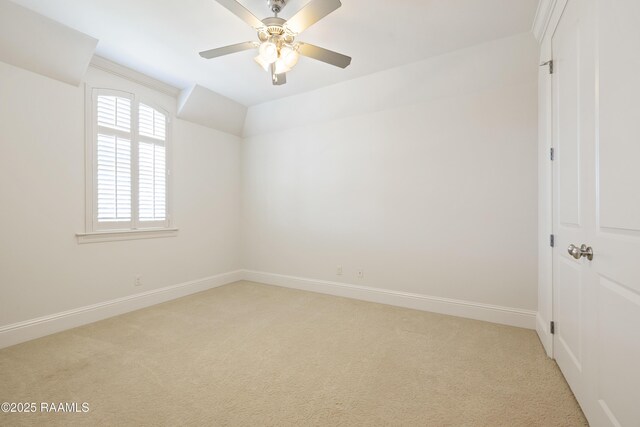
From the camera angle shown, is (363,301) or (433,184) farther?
(363,301)

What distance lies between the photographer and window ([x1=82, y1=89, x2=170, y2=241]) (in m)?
3.08

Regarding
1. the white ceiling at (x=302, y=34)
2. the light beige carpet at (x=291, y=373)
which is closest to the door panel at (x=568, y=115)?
the white ceiling at (x=302, y=34)

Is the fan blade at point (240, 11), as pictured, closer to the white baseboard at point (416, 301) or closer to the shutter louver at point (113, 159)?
the shutter louver at point (113, 159)

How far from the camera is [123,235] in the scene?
3.31 meters

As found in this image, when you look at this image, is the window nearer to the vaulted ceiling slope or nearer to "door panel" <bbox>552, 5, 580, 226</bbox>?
the vaulted ceiling slope

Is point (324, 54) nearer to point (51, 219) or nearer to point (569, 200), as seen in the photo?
point (569, 200)

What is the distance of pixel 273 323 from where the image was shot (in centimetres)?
298

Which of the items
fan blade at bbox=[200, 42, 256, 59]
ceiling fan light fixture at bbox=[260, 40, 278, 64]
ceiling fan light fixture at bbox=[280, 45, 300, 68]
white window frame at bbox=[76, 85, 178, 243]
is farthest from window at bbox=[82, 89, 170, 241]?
ceiling fan light fixture at bbox=[280, 45, 300, 68]

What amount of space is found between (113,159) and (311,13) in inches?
111

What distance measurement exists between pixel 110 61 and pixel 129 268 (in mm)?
2391

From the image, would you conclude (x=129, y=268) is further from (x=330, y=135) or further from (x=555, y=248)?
(x=555, y=248)

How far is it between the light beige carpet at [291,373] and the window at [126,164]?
46.1 inches

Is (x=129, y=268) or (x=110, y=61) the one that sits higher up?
(x=110, y=61)

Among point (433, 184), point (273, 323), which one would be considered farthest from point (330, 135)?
point (273, 323)
